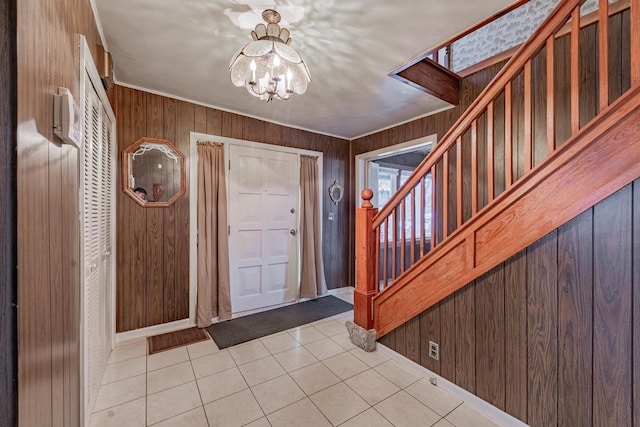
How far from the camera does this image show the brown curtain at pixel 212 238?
2.93 meters

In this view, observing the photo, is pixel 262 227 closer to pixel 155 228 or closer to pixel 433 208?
pixel 155 228

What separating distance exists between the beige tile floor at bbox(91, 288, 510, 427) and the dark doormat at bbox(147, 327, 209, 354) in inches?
Answer: 3.5

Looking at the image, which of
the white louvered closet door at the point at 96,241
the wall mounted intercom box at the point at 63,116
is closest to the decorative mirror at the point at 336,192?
the white louvered closet door at the point at 96,241

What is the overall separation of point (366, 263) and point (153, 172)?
2300 millimetres

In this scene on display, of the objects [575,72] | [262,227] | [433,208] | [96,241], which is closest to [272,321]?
[262,227]

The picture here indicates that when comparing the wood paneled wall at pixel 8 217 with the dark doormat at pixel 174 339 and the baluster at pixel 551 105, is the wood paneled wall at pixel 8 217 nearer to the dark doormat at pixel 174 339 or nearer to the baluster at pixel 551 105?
the baluster at pixel 551 105

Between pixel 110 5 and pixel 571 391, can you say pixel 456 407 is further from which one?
pixel 110 5

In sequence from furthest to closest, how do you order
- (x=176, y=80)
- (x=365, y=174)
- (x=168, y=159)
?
(x=365, y=174) → (x=168, y=159) → (x=176, y=80)

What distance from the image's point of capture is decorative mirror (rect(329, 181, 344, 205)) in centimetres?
410

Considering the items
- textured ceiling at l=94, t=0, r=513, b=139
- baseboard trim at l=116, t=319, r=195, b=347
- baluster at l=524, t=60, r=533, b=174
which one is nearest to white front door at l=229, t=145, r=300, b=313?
baseboard trim at l=116, t=319, r=195, b=347

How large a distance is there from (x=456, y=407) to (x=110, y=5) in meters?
3.30

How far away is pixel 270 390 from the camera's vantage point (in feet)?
6.32

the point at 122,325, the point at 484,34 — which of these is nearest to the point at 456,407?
the point at 122,325

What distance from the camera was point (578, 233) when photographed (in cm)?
140
